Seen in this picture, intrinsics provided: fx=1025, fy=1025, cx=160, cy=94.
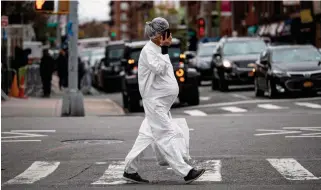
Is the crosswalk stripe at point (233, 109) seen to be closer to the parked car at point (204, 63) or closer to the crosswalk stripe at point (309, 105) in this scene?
the crosswalk stripe at point (309, 105)

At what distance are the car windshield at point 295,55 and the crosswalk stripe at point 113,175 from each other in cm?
1745

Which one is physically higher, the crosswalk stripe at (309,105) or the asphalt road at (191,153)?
the asphalt road at (191,153)

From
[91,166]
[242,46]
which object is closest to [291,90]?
[242,46]

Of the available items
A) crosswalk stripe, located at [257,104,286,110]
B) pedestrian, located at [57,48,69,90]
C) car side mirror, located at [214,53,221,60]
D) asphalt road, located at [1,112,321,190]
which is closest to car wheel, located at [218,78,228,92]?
car side mirror, located at [214,53,221,60]

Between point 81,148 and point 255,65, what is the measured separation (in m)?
17.5

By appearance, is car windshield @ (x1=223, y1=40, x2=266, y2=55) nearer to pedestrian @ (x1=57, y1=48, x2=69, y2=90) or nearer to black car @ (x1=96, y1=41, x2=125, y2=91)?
black car @ (x1=96, y1=41, x2=125, y2=91)

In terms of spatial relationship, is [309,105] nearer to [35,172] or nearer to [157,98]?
[35,172]

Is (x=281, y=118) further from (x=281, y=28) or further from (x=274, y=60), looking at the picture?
(x=281, y=28)

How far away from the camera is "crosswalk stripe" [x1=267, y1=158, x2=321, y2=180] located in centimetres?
1082

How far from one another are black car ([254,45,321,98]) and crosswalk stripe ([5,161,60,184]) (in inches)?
642

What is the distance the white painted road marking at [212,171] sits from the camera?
10.9m

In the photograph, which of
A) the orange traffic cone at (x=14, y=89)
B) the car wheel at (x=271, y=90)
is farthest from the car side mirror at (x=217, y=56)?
the orange traffic cone at (x=14, y=89)

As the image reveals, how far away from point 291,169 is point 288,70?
1717 cm

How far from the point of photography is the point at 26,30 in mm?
51312
